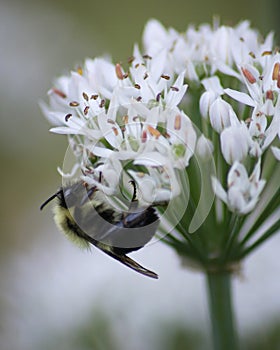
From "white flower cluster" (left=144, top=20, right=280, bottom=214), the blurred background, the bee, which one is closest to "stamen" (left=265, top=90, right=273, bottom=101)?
"white flower cluster" (left=144, top=20, right=280, bottom=214)

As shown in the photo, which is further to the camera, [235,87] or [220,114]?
[235,87]

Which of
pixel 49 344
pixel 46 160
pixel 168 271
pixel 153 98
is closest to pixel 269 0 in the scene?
pixel 168 271

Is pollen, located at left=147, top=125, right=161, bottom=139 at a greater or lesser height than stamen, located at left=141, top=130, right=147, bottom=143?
greater

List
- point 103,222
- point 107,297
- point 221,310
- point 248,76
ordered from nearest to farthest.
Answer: point 103,222
point 248,76
point 221,310
point 107,297

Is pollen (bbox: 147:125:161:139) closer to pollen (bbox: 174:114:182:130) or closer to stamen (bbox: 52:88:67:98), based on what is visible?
pollen (bbox: 174:114:182:130)

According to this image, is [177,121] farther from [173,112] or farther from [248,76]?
[248,76]

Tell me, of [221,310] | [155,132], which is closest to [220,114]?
[155,132]
